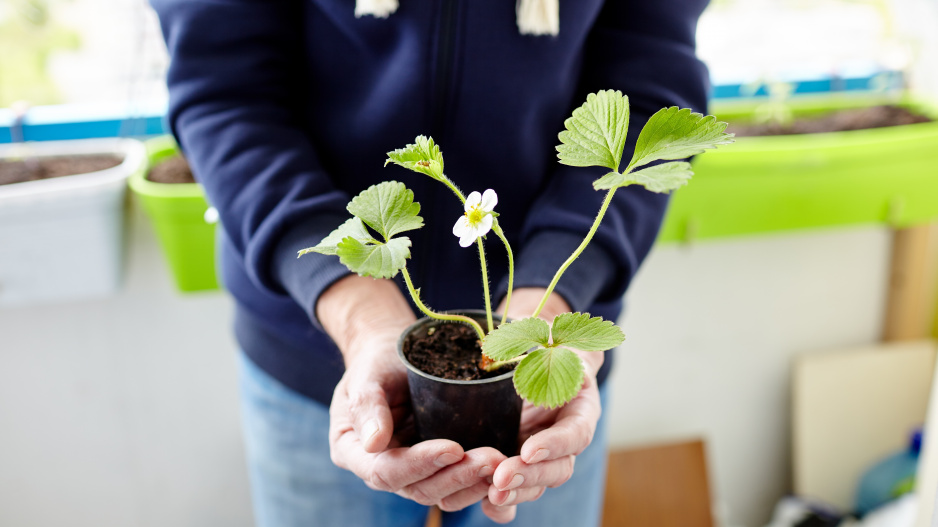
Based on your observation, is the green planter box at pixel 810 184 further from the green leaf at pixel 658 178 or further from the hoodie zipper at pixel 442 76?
the green leaf at pixel 658 178

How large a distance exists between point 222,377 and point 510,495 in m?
0.80

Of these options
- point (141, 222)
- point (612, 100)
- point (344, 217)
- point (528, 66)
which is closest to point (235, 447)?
point (141, 222)

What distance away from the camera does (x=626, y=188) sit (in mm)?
502

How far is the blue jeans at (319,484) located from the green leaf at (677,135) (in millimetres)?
366

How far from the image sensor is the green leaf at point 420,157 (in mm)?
300

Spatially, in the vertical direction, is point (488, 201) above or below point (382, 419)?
above

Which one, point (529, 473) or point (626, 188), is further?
point (626, 188)

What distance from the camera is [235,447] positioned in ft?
3.52

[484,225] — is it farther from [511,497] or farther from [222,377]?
[222,377]

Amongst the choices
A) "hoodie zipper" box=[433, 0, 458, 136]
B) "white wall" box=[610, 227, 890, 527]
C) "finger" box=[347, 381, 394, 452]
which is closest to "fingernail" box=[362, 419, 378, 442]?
"finger" box=[347, 381, 394, 452]

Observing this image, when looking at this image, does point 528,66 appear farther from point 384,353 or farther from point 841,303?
point 841,303

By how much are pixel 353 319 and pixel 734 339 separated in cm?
92

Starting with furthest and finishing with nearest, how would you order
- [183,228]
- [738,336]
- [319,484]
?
[738,336], [183,228], [319,484]

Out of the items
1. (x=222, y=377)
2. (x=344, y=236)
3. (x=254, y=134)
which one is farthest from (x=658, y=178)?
(x=222, y=377)
